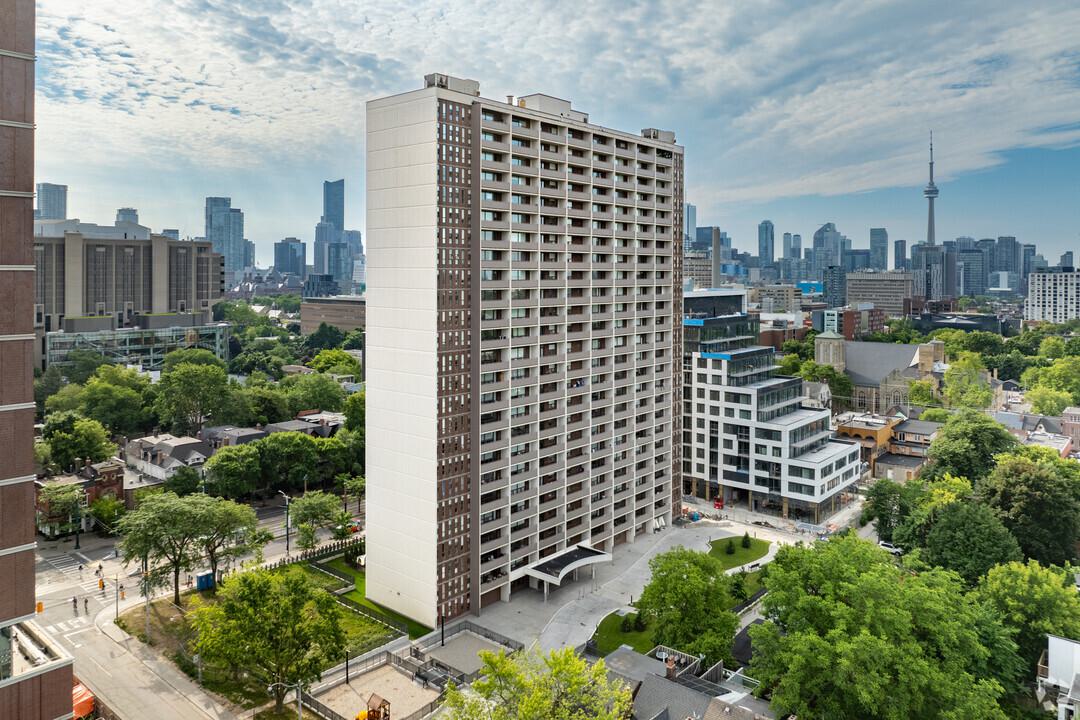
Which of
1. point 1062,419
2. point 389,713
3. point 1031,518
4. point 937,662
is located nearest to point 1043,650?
point 937,662

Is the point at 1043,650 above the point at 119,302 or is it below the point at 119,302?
below

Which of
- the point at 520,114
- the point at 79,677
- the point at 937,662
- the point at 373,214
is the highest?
the point at 520,114

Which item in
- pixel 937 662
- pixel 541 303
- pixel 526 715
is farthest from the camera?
pixel 541 303

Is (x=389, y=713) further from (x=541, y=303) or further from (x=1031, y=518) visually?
(x=1031, y=518)

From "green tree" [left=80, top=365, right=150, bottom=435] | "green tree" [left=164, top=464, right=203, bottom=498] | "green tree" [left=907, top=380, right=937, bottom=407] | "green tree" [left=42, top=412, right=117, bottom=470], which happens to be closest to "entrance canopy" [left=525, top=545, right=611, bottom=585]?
"green tree" [left=164, top=464, right=203, bottom=498]

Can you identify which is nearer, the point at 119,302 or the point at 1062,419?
the point at 1062,419

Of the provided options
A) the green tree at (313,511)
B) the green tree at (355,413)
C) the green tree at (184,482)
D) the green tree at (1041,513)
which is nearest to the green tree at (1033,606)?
the green tree at (1041,513)
